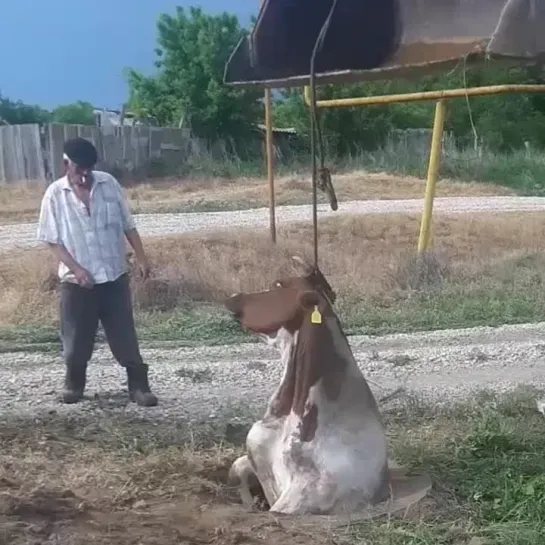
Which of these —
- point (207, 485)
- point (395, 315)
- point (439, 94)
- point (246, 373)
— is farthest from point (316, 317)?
point (439, 94)

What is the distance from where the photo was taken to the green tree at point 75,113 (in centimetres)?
3691

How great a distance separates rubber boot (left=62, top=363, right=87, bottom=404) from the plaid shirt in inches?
23.6

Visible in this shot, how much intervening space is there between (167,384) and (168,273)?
13.1 ft

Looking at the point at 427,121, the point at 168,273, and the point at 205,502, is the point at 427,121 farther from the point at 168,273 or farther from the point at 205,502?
the point at 205,502

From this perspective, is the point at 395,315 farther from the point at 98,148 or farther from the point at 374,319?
the point at 98,148

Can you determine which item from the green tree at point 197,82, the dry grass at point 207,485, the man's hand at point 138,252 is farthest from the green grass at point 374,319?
the green tree at point 197,82

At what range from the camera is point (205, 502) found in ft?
16.7

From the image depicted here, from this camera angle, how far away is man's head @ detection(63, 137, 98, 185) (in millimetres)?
6965

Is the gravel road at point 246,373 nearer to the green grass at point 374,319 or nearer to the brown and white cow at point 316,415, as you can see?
the green grass at point 374,319

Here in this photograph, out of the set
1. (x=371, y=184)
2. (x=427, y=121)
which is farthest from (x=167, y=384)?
(x=427, y=121)

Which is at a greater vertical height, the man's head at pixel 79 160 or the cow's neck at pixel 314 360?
the man's head at pixel 79 160

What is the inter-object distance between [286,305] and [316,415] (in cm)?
48

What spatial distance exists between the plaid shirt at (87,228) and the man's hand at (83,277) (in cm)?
4

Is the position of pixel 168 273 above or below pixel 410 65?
below
